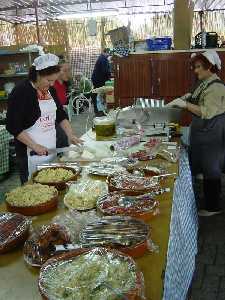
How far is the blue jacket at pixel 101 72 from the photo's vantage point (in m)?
9.06

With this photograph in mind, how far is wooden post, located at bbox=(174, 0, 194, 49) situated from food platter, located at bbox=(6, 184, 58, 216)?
3.30 m

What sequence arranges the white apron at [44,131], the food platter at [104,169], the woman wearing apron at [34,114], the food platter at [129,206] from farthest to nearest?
1. the white apron at [44,131]
2. the woman wearing apron at [34,114]
3. the food platter at [104,169]
4. the food platter at [129,206]

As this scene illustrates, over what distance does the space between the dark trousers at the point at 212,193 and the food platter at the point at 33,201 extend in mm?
2103

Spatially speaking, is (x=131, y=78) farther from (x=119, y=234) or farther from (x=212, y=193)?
(x=119, y=234)

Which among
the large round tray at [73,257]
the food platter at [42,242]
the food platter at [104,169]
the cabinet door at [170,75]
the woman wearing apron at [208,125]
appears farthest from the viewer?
the cabinet door at [170,75]

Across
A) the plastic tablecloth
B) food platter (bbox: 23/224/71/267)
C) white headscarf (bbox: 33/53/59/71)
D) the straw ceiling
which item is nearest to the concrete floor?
the plastic tablecloth

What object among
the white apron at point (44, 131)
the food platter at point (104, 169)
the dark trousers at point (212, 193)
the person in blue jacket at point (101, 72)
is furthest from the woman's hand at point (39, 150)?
the person in blue jacket at point (101, 72)

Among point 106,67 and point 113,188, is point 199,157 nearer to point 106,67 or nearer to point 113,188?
point 113,188

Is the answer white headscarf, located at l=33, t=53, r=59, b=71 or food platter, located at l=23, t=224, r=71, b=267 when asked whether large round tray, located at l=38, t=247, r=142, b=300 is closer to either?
food platter, located at l=23, t=224, r=71, b=267

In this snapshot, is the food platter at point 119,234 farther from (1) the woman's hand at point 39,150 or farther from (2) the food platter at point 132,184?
(1) the woman's hand at point 39,150

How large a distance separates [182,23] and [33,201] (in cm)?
347

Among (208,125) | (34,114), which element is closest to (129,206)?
(34,114)

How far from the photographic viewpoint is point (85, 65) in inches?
523

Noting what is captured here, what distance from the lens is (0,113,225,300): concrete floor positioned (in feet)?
8.24
